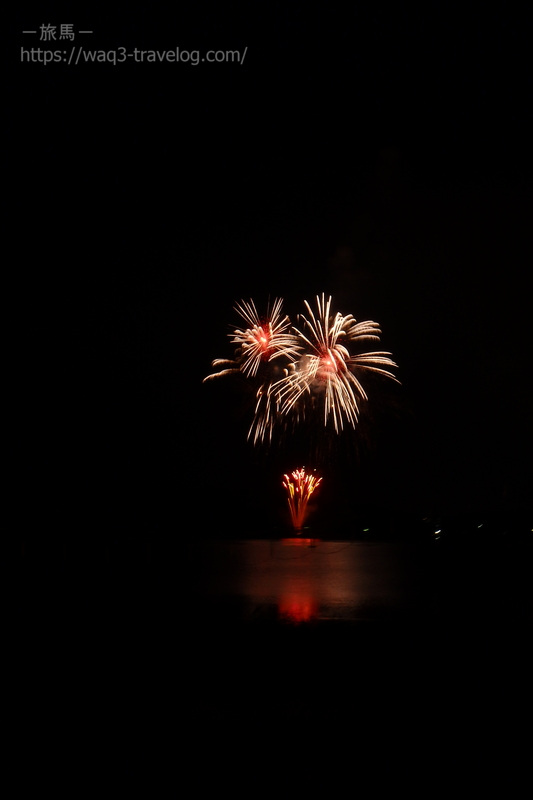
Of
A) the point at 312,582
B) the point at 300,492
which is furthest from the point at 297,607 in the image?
the point at 300,492

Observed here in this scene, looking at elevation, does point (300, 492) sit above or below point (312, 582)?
above

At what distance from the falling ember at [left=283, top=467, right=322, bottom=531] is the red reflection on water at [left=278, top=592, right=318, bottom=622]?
74.2ft

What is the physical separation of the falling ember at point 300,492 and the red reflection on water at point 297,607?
22619 millimetres

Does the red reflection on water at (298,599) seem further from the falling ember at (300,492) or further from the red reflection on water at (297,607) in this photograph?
the falling ember at (300,492)

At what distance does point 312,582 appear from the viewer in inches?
485

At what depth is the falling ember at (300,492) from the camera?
3353 centimetres

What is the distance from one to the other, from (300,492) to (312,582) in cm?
2146

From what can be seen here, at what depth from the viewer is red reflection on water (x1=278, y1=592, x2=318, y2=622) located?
9070 millimetres

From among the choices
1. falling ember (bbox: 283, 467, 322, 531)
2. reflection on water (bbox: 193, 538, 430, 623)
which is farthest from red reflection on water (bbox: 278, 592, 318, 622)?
falling ember (bbox: 283, 467, 322, 531)

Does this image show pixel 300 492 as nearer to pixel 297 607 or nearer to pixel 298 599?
pixel 298 599

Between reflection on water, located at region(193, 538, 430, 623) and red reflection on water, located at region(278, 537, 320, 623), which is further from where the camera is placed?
reflection on water, located at region(193, 538, 430, 623)

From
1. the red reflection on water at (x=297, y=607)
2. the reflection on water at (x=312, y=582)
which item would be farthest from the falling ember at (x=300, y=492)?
the red reflection on water at (x=297, y=607)

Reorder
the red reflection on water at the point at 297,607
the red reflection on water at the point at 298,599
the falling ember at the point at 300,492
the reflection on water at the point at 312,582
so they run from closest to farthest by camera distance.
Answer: the red reflection on water at the point at 297,607, the red reflection on water at the point at 298,599, the reflection on water at the point at 312,582, the falling ember at the point at 300,492

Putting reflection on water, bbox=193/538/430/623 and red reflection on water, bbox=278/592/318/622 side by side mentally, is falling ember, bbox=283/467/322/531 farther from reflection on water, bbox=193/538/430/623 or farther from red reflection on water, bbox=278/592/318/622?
red reflection on water, bbox=278/592/318/622
